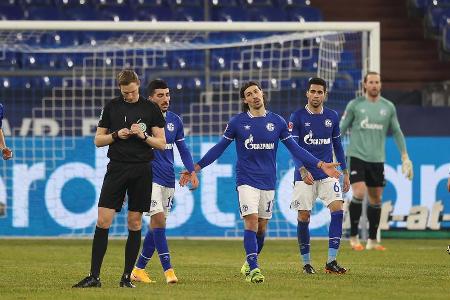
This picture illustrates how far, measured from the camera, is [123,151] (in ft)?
35.6

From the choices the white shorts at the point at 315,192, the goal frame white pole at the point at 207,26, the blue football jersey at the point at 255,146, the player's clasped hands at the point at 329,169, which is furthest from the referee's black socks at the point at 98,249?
the goal frame white pole at the point at 207,26

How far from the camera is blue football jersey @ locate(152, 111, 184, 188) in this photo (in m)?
12.1

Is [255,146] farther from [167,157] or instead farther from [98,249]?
[98,249]

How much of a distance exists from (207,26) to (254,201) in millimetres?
7126

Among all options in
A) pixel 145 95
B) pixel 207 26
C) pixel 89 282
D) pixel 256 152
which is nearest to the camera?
pixel 89 282

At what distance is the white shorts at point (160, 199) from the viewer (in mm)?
11867

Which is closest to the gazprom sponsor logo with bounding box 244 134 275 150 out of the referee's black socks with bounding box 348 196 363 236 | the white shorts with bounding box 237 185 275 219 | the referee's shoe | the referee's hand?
the white shorts with bounding box 237 185 275 219

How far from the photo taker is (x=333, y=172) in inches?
465

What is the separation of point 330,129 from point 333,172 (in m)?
1.47

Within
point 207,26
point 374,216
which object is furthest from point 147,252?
point 207,26

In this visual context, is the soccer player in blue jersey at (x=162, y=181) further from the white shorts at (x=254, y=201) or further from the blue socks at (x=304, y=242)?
the blue socks at (x=304, y=242)

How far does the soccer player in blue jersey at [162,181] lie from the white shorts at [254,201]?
1.45 feet

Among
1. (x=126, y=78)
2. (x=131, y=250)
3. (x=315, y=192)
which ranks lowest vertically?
(x=131, y=250)

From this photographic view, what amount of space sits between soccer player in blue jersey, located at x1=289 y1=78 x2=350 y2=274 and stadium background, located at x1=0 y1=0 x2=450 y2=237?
5.91 metres
